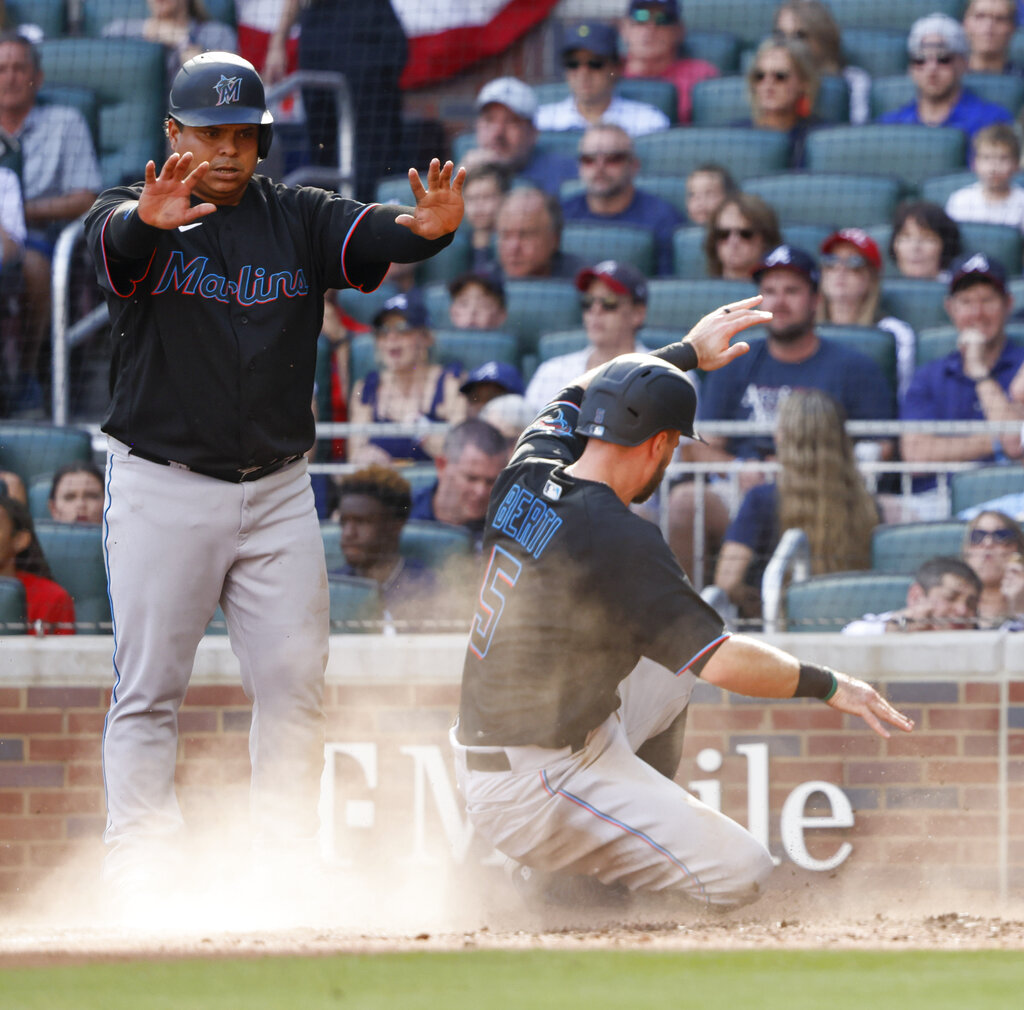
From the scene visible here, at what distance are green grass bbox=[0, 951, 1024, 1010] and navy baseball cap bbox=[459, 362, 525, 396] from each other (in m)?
3.28

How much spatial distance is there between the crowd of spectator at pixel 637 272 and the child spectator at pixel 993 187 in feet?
0.05

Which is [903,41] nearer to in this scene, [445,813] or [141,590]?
[445,813]

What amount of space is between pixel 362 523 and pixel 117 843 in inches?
76.6

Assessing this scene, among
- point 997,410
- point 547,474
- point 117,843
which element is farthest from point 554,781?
point 997,410

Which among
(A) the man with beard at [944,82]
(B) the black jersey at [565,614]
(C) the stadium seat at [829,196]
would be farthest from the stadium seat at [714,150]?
(B) the black jersey at [565,614]

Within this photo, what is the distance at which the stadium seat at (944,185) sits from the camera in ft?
23.9

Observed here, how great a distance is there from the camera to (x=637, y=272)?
6.14 metres

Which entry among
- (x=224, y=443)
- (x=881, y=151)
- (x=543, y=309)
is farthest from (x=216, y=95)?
(x=881, y=151)

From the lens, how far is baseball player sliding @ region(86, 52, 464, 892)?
11.1 feet

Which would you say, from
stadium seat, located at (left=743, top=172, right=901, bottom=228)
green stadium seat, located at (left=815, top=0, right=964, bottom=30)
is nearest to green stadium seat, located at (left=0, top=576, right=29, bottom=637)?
stadium seat, located at (left=743, top=172, right=901, bottom=228)

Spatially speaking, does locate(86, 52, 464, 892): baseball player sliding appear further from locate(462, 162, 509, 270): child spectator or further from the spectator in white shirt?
the spectator in white shirt

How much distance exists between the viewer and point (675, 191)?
7.50m

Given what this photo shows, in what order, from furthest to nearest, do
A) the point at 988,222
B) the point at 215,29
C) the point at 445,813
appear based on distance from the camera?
the point at 215,29 → the point at 988,222 → the point at 445,813

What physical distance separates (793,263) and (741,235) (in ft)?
2.19
